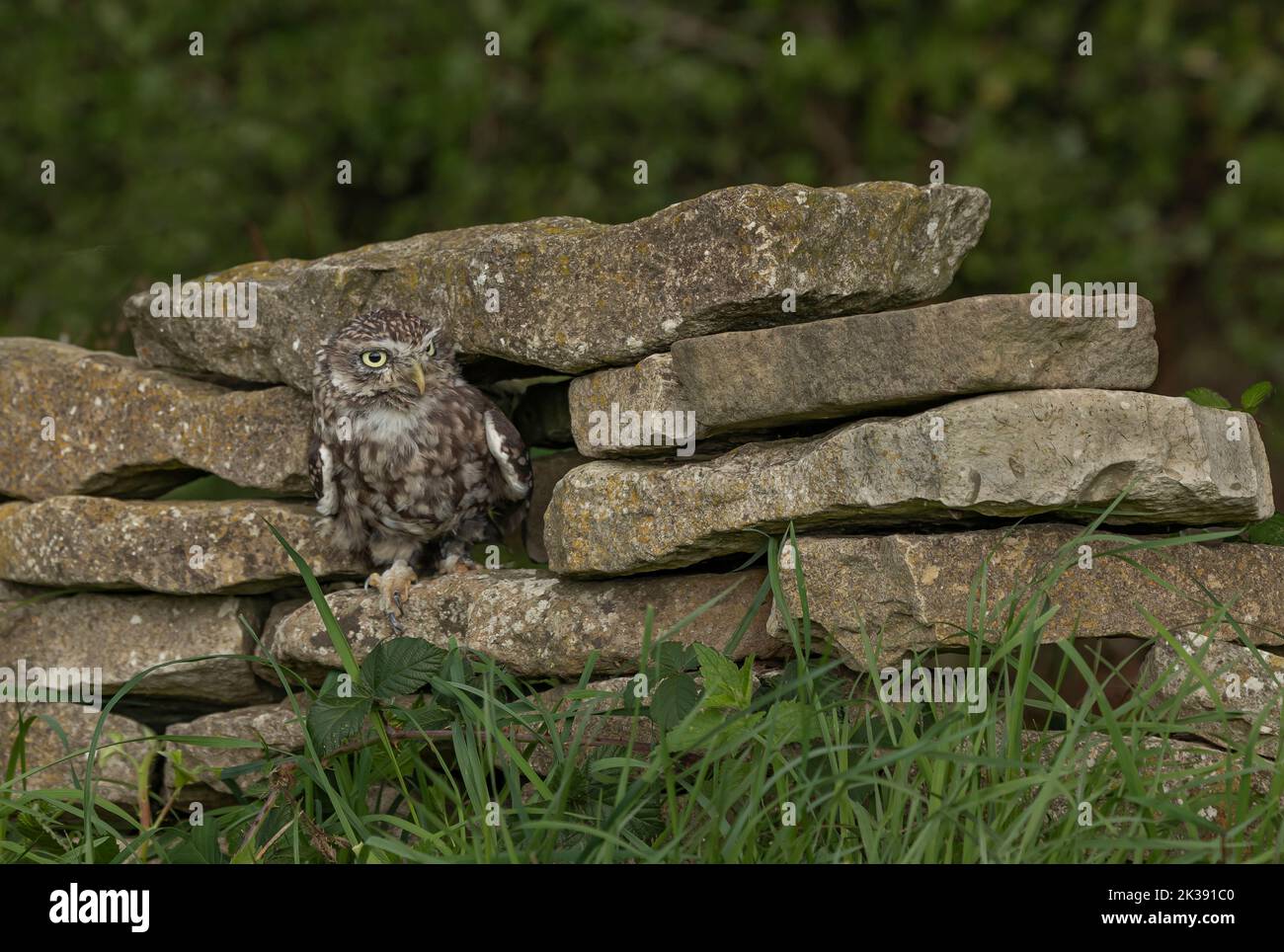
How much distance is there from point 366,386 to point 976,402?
1.50 m

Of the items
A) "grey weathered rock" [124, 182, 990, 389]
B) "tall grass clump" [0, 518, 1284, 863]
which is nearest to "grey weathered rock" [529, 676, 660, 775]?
"tall grass clump" [0, 518, 1284, 863]

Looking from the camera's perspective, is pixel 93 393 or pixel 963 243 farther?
pixel 93 393

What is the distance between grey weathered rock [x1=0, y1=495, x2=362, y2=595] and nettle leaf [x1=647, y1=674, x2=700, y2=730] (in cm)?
124

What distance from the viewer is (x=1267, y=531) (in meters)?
3.24

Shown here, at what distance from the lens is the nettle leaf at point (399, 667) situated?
3043 mm

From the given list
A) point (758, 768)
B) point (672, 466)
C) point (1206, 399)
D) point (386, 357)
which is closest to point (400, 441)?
point (386, 357)

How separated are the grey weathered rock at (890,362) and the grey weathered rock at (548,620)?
1.27 feet

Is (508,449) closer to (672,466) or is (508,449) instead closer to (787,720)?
(672,466)

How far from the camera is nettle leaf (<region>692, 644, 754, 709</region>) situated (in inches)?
111

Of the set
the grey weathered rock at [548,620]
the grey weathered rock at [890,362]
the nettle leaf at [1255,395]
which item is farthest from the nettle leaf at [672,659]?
the nettle leaf at [1255,395]

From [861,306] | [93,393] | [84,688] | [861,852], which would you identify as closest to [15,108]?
[93,393]

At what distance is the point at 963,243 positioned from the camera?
3402 millimetres

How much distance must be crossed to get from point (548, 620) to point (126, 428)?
141cm
